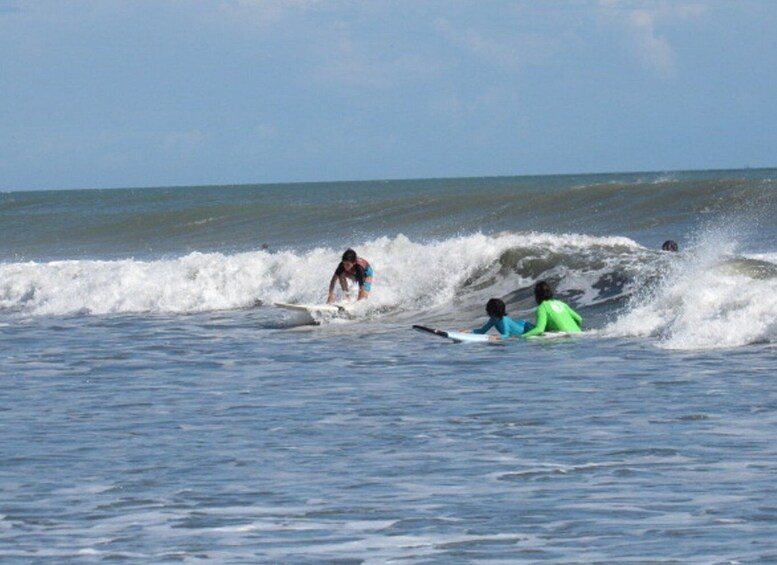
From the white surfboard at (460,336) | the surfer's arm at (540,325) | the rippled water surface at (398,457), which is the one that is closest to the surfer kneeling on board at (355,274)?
the white surfboard at (460,336)

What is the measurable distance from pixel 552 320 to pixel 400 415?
5559 mm

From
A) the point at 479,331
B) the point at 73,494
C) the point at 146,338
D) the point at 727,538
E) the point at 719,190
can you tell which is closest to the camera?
the point at 727,538

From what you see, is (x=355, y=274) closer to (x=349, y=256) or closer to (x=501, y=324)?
(x=349, y=256)

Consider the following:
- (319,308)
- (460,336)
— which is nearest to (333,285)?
(319,308)

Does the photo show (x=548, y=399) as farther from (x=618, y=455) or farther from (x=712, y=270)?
(x=712, y=270)

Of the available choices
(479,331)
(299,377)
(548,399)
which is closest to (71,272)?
(479,331)

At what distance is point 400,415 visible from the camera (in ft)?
36.0

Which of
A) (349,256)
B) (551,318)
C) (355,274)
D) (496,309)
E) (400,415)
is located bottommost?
(400,415)

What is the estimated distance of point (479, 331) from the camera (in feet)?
53.8

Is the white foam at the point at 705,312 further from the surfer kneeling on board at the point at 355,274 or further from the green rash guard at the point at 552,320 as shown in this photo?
the surfer kneeling on board at the point at 355,274

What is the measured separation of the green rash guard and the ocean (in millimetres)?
329

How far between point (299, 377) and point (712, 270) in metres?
7.38

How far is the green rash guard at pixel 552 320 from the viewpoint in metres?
16.1

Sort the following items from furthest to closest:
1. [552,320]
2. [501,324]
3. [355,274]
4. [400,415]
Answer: [355,274], [501,324], [552,320], [400,415]
